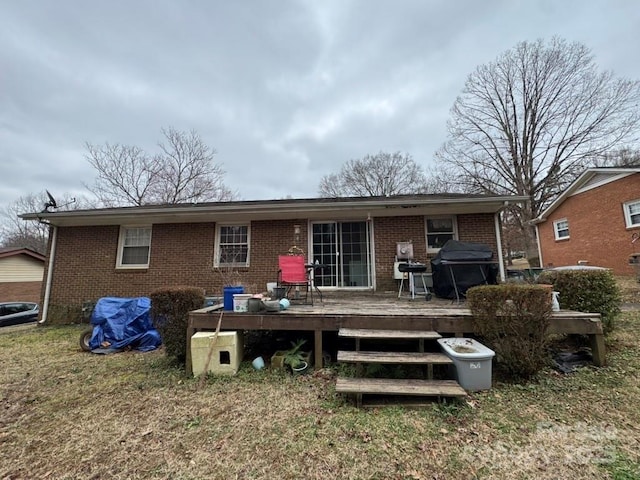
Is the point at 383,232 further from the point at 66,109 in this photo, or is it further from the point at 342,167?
the point at 342,167

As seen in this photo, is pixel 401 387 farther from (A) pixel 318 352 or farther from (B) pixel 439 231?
(B) pixel 439 231

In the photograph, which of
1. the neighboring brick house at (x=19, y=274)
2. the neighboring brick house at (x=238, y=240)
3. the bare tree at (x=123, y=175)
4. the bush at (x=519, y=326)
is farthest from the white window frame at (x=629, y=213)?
the neighboring brick house at (x=19, y=274)

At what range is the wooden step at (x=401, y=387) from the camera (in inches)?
101

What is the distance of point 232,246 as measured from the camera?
7.50m

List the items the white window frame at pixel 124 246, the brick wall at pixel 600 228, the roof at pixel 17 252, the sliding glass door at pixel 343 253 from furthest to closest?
the roof at pixel 17 252 → the brick wall at pixel 600 228 → the white window frame at pixel 124 246 → the sliding glass door at pixel 343 253

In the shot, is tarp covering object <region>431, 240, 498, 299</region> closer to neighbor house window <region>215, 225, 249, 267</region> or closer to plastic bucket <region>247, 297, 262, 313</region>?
plastic bucket <region>247, 297, 262, 313</region>

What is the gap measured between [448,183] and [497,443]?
801 inches

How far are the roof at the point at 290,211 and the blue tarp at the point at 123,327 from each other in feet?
8.44

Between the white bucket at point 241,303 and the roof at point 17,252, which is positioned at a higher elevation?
the roof at point 17,252

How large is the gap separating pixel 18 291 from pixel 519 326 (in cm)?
2333

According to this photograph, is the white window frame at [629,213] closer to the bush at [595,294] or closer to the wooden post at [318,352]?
the bush at [595,294]

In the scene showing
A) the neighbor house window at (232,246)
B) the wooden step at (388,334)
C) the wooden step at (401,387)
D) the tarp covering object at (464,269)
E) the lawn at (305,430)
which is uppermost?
the neighbor house window at (232,246)

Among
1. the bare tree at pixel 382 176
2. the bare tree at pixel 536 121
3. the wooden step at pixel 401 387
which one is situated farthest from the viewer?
the bare tree at pixel 382 176

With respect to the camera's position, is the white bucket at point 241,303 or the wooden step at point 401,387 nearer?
the wooden step at point 401,387
